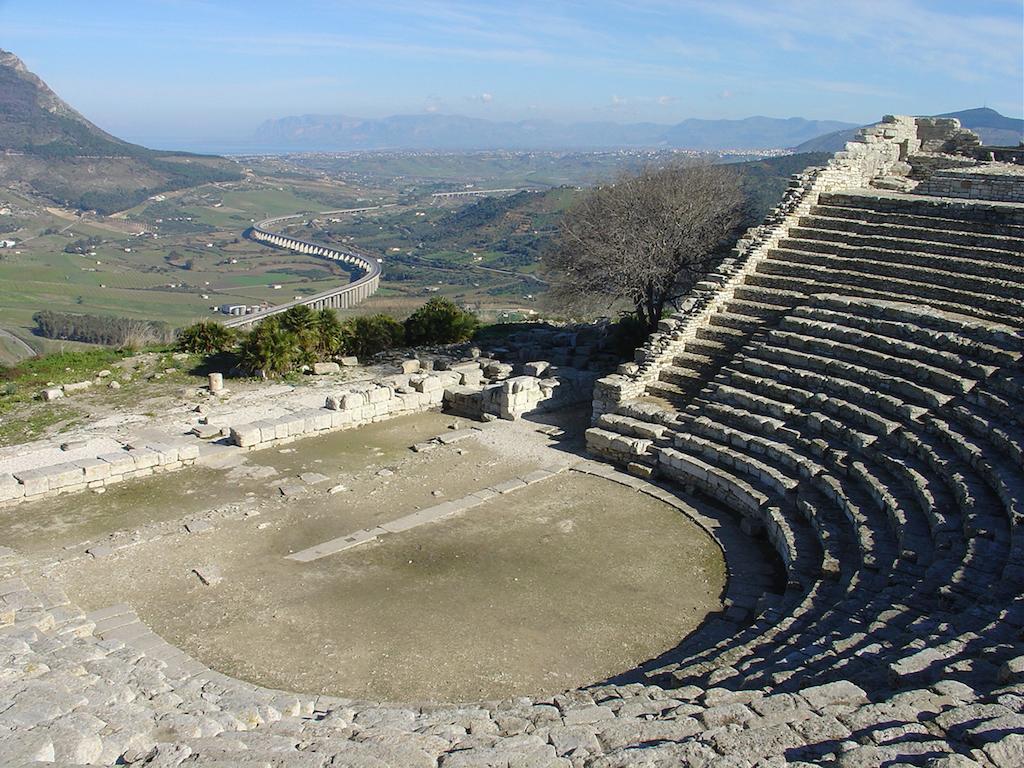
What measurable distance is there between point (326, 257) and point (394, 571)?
72957mm

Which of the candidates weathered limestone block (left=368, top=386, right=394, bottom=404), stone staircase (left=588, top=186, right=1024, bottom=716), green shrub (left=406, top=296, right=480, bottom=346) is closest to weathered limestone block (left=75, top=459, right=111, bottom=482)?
weathered limestone block (left=368, top=386, right=394, bottom=404)

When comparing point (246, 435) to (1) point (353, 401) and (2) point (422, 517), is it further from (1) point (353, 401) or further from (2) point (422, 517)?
(2) point (422, 517)

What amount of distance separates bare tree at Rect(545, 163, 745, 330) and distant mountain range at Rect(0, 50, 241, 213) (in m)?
99.8

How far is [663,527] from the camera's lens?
13.1 meters

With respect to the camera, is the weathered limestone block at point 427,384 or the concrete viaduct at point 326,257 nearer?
the weathered limestone block at point 427,384

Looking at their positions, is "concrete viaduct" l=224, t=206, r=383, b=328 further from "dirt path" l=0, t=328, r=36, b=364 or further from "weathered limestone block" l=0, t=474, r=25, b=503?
"weathered limestone block" l=0, t=474, r=25, b=503

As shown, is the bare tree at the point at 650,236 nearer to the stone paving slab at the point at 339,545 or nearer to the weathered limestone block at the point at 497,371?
the weathered limestone block at the point at 497,371

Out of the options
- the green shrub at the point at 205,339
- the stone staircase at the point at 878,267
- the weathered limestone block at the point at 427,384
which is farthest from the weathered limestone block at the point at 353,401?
the stone staircase at the point at 878,267

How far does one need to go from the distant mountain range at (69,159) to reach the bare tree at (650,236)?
327 ft

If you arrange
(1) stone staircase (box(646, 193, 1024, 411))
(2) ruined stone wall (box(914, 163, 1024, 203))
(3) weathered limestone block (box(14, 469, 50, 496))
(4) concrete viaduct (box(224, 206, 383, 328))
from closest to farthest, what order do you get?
1. (3) weathered limestone block (box(14, 469, 50, 496))
2. (1) stone staircase (box(646, 193, 1024, 411))
3. (2) ruined stone wall (box(914, 163, 1024, 203))
4. (4) concrete viaduct (box(224, 206, 383, 328))

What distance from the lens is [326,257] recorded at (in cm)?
8106

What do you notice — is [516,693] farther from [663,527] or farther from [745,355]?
[745,355]

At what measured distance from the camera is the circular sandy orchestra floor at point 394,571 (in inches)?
372

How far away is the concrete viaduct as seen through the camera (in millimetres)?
46812
